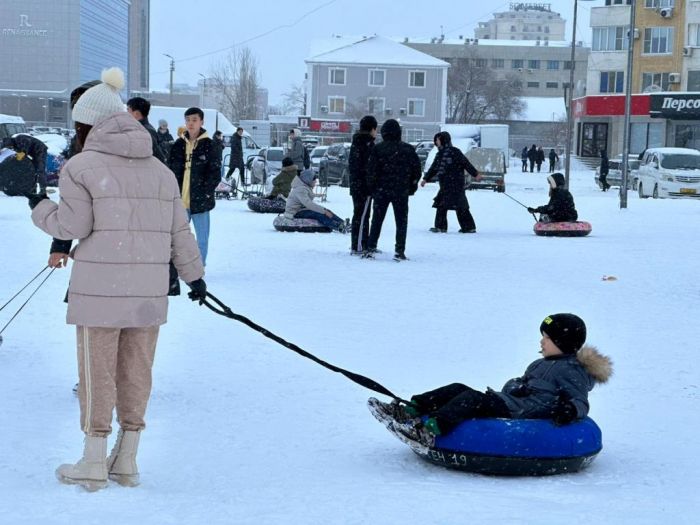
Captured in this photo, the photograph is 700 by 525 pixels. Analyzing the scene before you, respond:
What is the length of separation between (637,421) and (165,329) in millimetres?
3658

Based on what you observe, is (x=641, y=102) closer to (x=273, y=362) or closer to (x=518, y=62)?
(x=273, y=362)

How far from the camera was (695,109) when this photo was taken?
185 feet

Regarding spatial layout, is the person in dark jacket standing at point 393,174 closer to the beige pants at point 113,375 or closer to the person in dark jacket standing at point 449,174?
the person in dark jacket standing at point 449,174

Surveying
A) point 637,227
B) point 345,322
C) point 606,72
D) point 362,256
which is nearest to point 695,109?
point 606,72

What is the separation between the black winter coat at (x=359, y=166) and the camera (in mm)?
13352

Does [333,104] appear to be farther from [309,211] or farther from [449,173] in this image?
[309,211]

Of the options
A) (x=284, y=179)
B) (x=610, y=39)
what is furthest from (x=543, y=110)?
(x=284, y=179)

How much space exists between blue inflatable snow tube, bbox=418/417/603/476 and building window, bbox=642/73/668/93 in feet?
195

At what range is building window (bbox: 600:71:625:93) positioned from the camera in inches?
2499

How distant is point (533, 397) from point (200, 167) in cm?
551

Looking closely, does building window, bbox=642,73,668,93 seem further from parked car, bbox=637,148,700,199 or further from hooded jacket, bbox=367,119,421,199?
hooded jacket, bbox=367,119,421,199

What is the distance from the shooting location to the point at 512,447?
15.8ft

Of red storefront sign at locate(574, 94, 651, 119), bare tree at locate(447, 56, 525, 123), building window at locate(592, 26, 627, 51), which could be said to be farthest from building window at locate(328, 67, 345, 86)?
building window at locate(592, 26, 627, 51)

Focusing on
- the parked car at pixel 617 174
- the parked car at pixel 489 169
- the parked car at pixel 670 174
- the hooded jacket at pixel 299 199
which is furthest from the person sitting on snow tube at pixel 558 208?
the parked car at pixel 617 174
